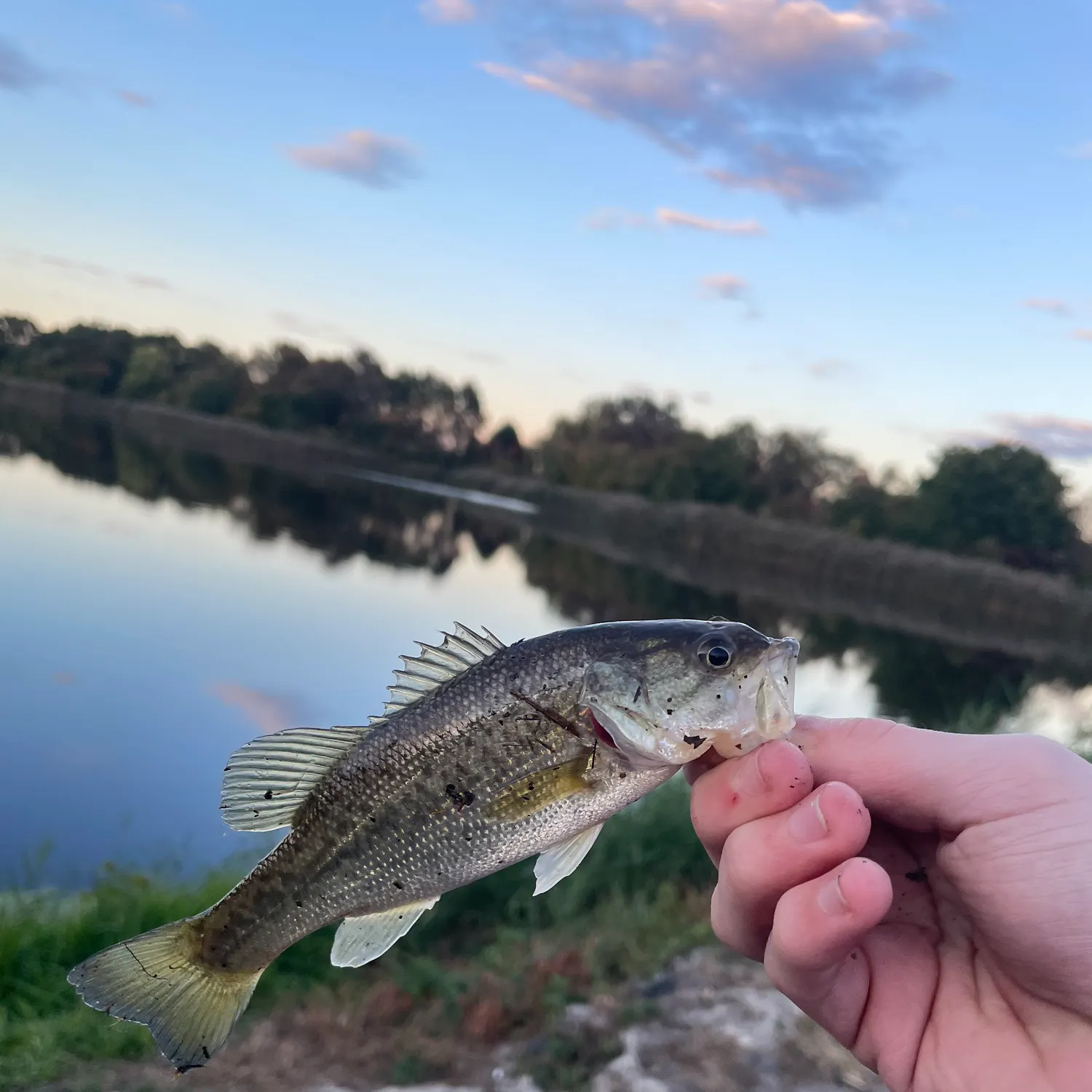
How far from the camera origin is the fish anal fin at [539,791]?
8.83ft

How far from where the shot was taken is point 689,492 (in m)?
50.9

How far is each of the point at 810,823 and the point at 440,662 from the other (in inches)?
49.0

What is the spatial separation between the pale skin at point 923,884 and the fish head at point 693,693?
12cm

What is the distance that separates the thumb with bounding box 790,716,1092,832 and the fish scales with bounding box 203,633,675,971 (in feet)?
1.85

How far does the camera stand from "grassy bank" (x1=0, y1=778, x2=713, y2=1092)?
5.32 meters

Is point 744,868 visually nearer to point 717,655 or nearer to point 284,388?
point 717,655

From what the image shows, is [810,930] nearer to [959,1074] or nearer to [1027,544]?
[959,1074]

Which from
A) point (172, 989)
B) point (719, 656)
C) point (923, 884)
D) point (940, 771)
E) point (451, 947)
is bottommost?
point (451, 947)

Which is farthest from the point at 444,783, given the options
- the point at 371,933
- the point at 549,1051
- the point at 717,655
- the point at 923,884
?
the point at 549,1051

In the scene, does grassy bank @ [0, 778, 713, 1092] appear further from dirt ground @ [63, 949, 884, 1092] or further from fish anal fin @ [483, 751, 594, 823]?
fish anal fin @ [483, 751, 594, 823]

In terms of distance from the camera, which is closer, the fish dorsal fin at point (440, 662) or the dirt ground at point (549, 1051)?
the fish dorsal fin at point (440, 662)

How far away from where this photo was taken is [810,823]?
245 centimetres

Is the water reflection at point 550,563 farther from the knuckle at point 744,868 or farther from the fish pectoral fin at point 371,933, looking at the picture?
the fish pectoral fin at point 371,933

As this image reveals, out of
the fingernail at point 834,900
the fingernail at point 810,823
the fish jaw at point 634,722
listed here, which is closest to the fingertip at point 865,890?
the fingernail at point 834,900
